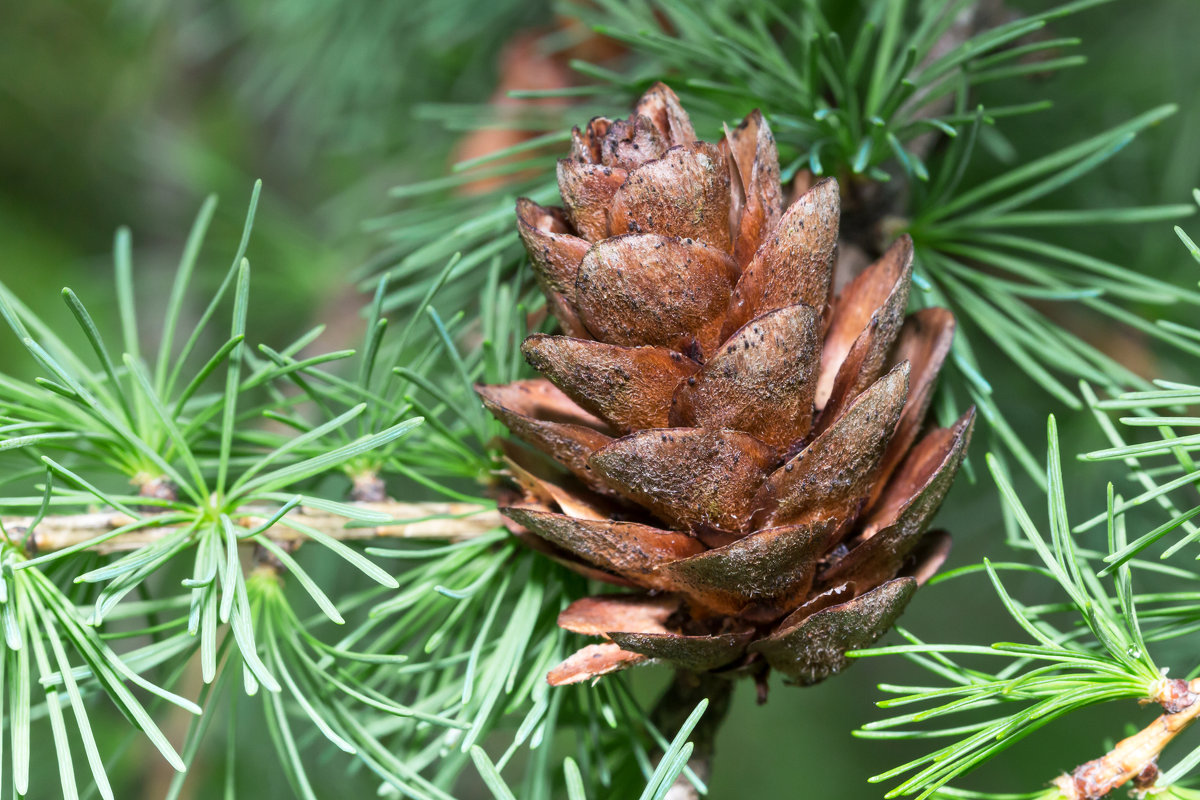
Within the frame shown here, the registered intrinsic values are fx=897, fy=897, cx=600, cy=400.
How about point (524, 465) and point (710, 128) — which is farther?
point (710, 128)

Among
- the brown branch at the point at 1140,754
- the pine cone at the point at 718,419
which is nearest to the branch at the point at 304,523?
the pine cone at the point at 718,419

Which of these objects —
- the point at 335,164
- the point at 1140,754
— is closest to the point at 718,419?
the point at 1140,754

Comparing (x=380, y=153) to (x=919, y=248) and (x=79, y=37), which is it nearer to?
(x=919, y=248)

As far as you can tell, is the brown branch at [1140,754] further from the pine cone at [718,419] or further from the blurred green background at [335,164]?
the blurred green background at [335,164]

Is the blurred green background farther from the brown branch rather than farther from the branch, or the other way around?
the brown branch

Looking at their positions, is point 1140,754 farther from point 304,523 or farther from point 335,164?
point 335,164

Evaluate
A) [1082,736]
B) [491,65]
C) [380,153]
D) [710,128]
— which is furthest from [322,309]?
[1082,736]
